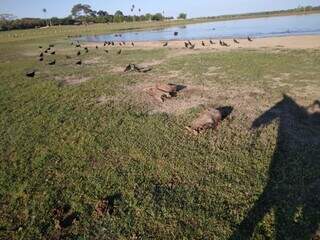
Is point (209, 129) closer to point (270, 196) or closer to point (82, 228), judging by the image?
point (270, 196)

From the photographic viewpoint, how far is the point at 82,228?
5.57 meters

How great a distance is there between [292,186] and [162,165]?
112 inches

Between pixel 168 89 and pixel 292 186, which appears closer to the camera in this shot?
pixel 292 186

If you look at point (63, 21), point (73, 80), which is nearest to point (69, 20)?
point (63, 21)

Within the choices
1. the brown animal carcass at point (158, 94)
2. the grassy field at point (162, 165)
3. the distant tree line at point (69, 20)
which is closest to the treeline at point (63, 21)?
the distant tree line at point (69, 20)

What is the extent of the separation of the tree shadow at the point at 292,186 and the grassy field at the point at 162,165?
0.08 feet

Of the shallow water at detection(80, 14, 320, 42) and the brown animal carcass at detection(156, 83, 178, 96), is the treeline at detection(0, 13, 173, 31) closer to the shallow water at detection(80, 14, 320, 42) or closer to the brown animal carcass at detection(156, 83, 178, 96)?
the shallow water at detection(80, 14, 320, 42)

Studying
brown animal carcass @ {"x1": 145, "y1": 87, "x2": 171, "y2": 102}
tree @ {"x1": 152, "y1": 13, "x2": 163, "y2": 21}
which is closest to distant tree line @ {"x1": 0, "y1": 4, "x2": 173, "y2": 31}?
tree @ {"x1": 152, "y1": 13, "x2": 163, "y2": 21}

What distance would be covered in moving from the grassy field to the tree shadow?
0.9 inches

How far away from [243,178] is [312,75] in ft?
32.0

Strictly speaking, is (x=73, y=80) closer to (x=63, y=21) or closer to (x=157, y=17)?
(x=63, y=21)

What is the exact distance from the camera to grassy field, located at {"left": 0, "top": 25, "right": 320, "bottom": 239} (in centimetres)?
557

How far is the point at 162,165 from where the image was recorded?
24.3ft

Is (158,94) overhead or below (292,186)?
overhead
